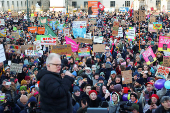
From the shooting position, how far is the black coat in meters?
3.15

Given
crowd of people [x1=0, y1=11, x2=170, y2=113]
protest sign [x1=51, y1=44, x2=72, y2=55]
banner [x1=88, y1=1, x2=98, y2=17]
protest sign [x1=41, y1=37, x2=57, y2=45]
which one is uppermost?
banner [x1=88, y1=1, x2=98, y2=17]

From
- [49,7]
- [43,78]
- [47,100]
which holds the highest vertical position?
[49,7]

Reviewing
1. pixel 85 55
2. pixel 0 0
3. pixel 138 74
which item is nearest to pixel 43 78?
pixel 138 74

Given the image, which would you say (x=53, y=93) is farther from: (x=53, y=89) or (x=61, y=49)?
(x=61, y=49)

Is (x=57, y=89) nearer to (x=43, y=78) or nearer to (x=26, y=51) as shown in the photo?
(x=43, y=78)

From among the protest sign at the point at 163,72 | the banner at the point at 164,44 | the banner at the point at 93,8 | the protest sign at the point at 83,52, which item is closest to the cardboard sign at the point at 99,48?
the protest sign at the point at 83,52

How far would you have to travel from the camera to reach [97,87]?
676cm

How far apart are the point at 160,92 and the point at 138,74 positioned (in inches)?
81.3

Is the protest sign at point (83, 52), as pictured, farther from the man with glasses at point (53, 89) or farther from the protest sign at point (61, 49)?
the man with glasses at point (53, 89)

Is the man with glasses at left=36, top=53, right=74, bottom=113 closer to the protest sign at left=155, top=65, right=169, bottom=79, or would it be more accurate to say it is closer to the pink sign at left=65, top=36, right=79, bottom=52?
the protest sign at left=155, top=65, right=169, bottom=79

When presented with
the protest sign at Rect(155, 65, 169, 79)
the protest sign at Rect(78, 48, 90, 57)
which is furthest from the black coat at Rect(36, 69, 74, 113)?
the protest sign at Rect(78, 48, 90, 57)

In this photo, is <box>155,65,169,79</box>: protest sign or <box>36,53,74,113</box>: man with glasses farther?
<box>155,65,169,79</box>: protest sign

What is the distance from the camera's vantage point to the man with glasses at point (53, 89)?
10.4 feet

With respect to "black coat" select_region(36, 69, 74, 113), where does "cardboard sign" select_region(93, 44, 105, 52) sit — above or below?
below
